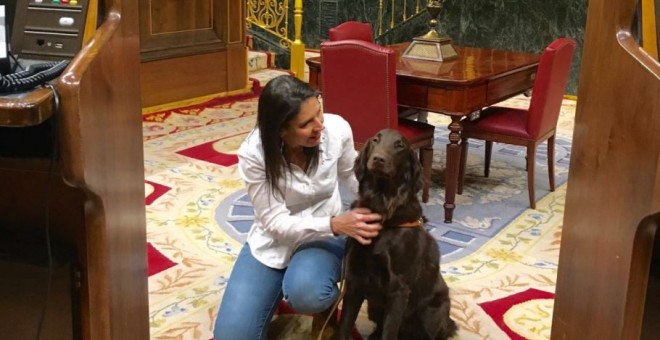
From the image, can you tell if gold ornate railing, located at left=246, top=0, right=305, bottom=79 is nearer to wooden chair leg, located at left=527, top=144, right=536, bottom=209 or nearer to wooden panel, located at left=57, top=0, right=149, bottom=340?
wooden chair leg, located at left=527, top=144, right=536, bottom=209

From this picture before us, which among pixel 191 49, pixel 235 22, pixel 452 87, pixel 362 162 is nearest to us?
pixel 362 162

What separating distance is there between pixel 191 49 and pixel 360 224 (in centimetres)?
418

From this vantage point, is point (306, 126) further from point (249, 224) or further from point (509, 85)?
point (509, 85)

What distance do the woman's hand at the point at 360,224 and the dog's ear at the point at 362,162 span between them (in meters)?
0.11

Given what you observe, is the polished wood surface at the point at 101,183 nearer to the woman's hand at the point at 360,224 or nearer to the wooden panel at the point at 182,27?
the woman's hand at the point at 360,224

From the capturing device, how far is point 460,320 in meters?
2.64

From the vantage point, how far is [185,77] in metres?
5.96

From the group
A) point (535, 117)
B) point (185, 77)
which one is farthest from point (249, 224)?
point (185, 77)

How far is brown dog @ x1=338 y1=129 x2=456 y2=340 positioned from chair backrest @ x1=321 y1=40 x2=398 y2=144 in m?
1.30

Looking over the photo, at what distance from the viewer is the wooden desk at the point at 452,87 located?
351cm

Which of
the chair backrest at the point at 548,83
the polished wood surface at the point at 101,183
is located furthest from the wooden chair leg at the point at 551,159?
the polished wood surface at the point at 101,183

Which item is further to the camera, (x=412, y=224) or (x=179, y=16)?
(x=179, y=16)

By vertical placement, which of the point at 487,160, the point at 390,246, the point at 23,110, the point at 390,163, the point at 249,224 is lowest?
the point at 249,224

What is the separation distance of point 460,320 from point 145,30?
3.82 metres
